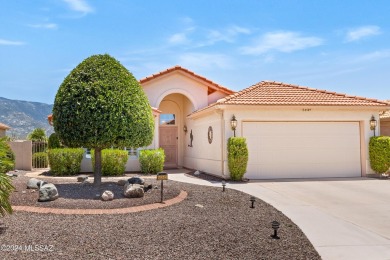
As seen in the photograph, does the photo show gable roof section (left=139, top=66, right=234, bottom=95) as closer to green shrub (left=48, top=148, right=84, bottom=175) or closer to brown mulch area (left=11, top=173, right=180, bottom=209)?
green shrub (left=48, top=148, right=84, bottom=175)

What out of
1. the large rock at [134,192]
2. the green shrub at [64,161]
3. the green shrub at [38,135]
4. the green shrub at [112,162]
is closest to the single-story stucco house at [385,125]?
the green shrub at [112,162]

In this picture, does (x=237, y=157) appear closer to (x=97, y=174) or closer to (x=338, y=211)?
(x=338, y=211)

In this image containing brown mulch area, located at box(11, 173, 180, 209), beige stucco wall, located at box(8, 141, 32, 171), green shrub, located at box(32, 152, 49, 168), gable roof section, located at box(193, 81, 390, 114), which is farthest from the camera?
green shrub, located at box(32, 152, 49, 168)

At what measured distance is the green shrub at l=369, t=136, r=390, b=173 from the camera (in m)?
15.2

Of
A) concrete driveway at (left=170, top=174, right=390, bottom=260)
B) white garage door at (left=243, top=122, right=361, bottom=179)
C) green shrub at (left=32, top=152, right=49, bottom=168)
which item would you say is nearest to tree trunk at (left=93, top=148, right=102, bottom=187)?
concrete driveway at (left=170, top=174, right=390, bottom=260)

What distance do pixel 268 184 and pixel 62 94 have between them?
8.07m

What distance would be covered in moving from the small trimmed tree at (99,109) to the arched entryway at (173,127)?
12.1 meters

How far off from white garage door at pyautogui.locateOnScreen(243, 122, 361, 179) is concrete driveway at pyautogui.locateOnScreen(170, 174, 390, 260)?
110cm

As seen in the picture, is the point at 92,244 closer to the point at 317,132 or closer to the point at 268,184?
the point at 268,184

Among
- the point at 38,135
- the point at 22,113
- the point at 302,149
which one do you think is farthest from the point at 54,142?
the point at 22,113

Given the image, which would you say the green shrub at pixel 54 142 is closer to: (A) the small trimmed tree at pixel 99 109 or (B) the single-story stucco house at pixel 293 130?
(B) the single-story stucco house at pixel 293 130

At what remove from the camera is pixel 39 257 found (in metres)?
4.76

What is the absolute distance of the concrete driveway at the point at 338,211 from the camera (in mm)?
5691

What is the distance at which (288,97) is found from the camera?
15742 millimetres
